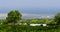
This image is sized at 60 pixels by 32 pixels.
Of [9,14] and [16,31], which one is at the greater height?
[16,31]

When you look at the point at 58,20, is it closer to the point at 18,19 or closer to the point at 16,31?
the point at 18,19

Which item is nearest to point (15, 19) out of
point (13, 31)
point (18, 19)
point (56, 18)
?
point (18, 19)

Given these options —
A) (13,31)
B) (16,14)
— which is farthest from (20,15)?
(13,31)

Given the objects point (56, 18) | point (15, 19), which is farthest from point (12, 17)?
point (56, 18)

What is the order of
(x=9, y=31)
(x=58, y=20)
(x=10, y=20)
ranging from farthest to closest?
(x=10, y=20) → (x=58, y=20) → (x=9, y=31)

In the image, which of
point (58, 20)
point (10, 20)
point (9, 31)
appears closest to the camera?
point (9, 31)

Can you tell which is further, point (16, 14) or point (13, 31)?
point (16, 14)

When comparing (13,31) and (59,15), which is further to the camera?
(59,15)

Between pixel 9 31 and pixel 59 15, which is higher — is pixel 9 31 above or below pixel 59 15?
above

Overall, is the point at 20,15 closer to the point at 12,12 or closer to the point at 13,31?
the point at 12,12
